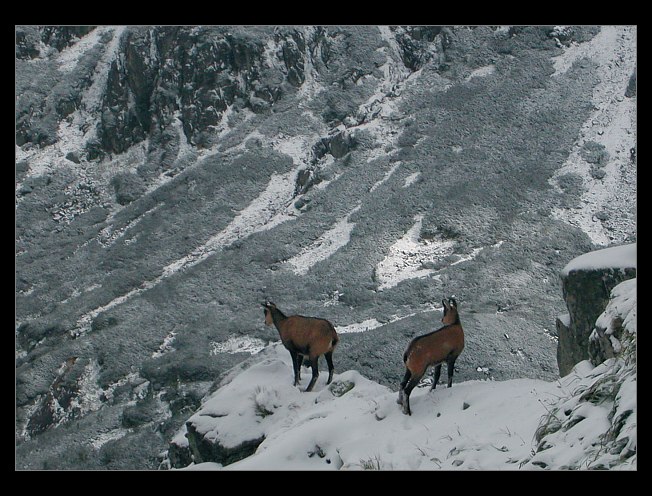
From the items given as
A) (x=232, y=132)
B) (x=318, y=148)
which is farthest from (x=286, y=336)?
(x=232, y=132)

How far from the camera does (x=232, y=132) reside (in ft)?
270

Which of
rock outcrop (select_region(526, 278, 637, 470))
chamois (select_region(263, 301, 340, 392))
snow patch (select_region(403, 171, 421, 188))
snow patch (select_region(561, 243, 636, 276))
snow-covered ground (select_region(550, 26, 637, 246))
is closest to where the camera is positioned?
rock outcrop (select_region(526, 278, 637, 470))

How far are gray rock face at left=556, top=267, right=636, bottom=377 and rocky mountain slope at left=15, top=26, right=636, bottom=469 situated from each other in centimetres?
2513

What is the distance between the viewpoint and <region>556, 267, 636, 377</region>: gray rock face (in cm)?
1348

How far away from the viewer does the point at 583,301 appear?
14039mm

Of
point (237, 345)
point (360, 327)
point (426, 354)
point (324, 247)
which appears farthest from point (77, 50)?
point (426, 354)

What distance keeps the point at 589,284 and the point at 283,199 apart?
59379 mm

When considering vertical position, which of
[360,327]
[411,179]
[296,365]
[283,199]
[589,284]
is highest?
[589,284]

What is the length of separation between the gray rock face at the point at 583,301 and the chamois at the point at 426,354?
2827mm

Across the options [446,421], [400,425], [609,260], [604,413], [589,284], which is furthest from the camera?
[589,284]

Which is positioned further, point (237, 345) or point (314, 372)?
point (237, 345)

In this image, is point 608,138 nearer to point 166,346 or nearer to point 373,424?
point 166,346

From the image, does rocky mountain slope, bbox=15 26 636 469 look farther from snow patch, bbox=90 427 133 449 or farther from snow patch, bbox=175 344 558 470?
snow patch, bbox=175 344 558 470

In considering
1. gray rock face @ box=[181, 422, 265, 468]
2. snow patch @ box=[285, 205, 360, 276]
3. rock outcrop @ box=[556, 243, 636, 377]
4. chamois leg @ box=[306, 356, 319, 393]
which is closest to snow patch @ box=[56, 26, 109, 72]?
snow patch @ box=[285, 205, 360, 276]
